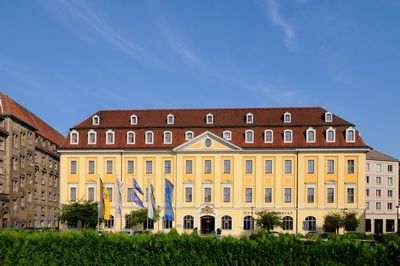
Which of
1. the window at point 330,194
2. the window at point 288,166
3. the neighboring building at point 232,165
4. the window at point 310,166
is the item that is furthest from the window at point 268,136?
the window at point 330,194

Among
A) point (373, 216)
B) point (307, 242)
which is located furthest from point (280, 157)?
point (373, 216)

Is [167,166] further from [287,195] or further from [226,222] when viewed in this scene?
[287,195]

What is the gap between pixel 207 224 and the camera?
6106 cm

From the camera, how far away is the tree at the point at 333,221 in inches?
2229

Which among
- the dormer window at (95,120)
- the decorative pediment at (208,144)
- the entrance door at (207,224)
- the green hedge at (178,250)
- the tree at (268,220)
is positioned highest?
the dormer window at (95,120)

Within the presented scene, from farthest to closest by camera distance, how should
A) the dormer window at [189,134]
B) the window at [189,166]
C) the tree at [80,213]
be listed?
the dormer window at [189,134] → the window at [189,166] → the tree at [80,213]

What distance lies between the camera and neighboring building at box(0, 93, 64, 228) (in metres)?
64.7

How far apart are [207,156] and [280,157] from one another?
8.39 meters

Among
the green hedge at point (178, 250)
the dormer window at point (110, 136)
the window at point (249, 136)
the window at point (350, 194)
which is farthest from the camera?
the dormer window at point (110, 136)

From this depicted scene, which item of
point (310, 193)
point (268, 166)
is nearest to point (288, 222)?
point (310, 193)

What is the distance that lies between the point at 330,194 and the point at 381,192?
49503 mm

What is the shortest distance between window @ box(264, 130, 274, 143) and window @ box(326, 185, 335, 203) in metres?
Result: 8.41

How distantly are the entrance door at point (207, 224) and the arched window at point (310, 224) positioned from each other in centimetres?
1054

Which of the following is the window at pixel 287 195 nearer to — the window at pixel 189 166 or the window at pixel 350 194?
the window at pixel 350 194
